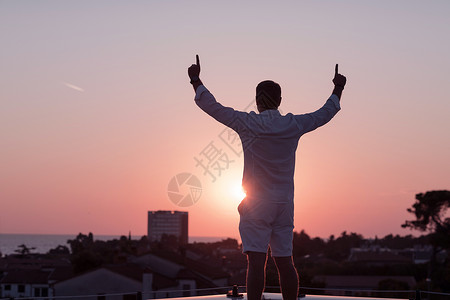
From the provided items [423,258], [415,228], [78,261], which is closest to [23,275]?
[78,261]

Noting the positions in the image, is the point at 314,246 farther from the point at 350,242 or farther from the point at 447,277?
the point at 447,277

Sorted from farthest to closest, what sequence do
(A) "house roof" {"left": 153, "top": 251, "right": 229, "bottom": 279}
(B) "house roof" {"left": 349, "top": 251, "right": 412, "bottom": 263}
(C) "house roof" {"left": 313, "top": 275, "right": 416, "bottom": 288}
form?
(B) "house roof" {"left": 349, "top": 251, "right": 412, "bottom": 263} < (C) "house roof" {"left": 313, "top": 275, "right": 416, "bottom": 288} < (A) "house roof" {"left": 153, "top": 251, "right": 229, "bottom": 279}

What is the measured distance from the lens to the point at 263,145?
4.22 m

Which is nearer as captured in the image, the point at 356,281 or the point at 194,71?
the point at 194,71

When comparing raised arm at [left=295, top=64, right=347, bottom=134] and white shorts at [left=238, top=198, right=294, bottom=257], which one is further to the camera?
raised arm at [left=295, top=64, right=347, bottom=134]

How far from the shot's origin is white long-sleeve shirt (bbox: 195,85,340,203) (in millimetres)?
4184

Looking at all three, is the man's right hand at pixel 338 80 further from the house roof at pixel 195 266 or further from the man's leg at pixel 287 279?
the house roof at pixel 195 266

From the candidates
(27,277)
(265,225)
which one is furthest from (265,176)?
(27,277)

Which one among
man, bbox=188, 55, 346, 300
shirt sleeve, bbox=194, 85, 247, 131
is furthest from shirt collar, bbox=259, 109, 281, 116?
shirt sleeve, bbox=194, 85, 247, 131

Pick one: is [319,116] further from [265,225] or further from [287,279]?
[287,279]

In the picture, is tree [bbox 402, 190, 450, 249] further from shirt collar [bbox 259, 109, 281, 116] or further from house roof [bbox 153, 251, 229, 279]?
shirt collar [bbox 259, 109, 281, 116]

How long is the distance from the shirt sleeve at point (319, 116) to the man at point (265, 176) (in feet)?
0.04

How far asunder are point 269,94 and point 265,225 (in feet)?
3.13

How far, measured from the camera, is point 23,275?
214ft
